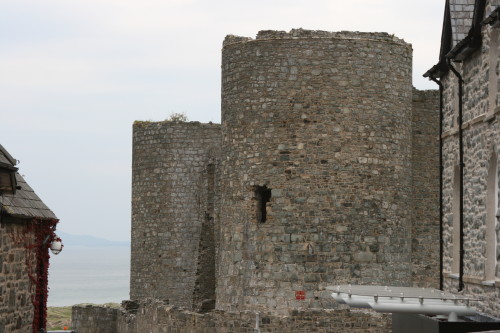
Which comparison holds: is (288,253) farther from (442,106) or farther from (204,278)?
(204,278)

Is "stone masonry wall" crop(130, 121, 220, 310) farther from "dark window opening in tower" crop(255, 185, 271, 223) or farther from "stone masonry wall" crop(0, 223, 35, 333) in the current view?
"stone masonry wall" crop(0, 223, 35, 333)

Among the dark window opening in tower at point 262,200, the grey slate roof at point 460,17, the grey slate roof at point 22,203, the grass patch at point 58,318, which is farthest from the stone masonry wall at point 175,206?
the grey slate roof at point 460,17

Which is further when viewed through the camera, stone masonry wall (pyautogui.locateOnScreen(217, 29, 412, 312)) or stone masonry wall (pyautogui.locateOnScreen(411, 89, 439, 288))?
stone masonry wall (pyautogui.locateOnScreen(411, 89, 439, 288))

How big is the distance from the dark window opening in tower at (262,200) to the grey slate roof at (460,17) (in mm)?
6207

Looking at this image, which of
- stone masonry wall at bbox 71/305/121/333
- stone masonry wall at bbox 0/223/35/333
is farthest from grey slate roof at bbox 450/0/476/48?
stone masonry wall at bbox 71/305/121/333

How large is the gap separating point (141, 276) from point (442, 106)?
16120 millimetres

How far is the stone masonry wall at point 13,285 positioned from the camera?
20.7 m

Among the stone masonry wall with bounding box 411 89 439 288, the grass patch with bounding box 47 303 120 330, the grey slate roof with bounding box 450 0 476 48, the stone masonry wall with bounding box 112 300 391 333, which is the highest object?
the grey slate roof with bounding box 450 0 476 48

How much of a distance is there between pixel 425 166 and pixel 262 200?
17.2ft

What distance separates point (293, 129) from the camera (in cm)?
2773

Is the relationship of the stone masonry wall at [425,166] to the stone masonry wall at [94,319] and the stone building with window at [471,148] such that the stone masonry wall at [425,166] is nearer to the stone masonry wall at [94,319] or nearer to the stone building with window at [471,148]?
the stone building with window at [471,148]

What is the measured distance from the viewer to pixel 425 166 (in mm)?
31219

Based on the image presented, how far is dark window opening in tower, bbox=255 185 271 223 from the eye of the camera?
92.2 feet

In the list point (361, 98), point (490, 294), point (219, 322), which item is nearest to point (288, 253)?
point (219, 322)
